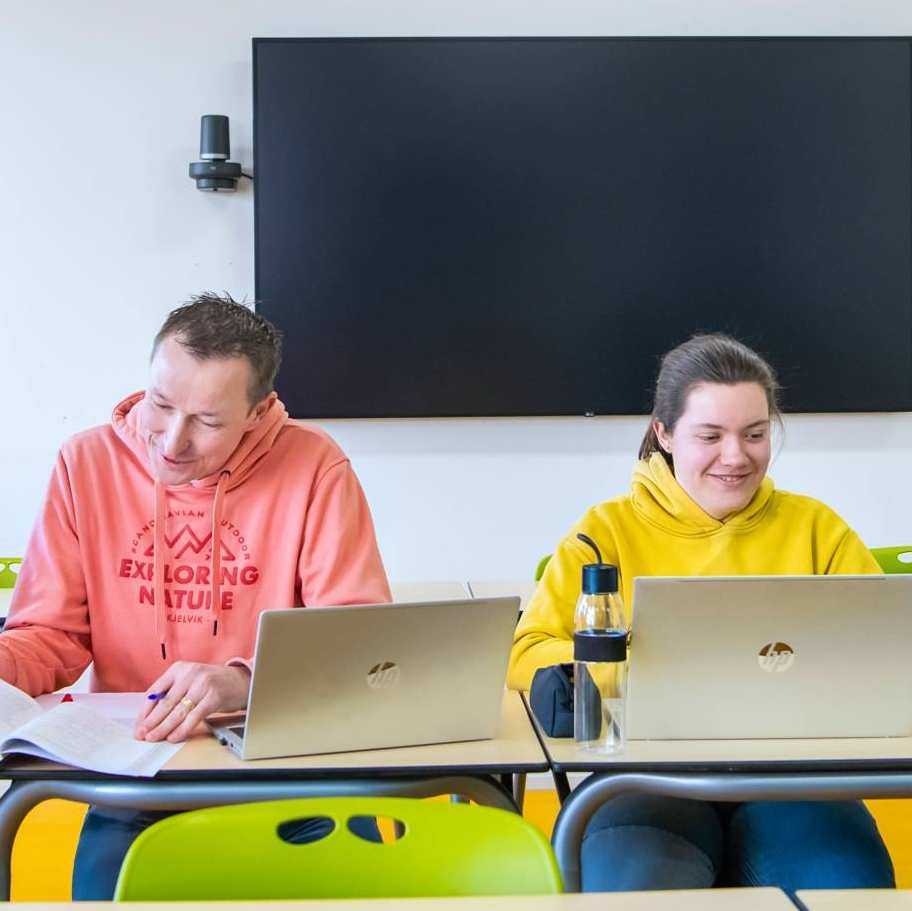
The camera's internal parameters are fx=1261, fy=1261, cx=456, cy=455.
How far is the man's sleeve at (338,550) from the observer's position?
204cm

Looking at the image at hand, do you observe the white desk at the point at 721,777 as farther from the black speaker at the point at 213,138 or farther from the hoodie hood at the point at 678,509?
the black speaker at the point at 213,138

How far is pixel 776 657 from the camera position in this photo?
163cm

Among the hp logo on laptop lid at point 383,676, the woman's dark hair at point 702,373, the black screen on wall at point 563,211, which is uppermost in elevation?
the black screen on wall at point 563,211

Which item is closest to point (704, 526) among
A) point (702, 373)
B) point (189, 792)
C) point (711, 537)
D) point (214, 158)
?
point (711, 537)

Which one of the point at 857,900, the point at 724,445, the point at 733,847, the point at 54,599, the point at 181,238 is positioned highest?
the point at 181,238

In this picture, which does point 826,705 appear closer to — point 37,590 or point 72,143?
point 37,590

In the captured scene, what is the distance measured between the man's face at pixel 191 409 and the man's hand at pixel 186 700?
379mm

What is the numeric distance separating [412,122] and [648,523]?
1.83 meters

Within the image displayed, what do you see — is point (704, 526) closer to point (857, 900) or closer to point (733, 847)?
point (733, 847)

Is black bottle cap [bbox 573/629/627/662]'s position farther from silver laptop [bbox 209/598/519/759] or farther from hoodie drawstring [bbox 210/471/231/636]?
hoodie drawstring [bbox 210/471/231/636]

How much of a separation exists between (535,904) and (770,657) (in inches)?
23.7

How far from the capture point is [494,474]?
379cm

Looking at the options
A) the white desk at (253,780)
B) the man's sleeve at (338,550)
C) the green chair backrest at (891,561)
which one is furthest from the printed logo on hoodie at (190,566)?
the green chair backrest at (891,561)

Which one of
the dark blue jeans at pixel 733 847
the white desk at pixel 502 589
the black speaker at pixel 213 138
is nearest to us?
the dark blue jeans at pixel 733 847
